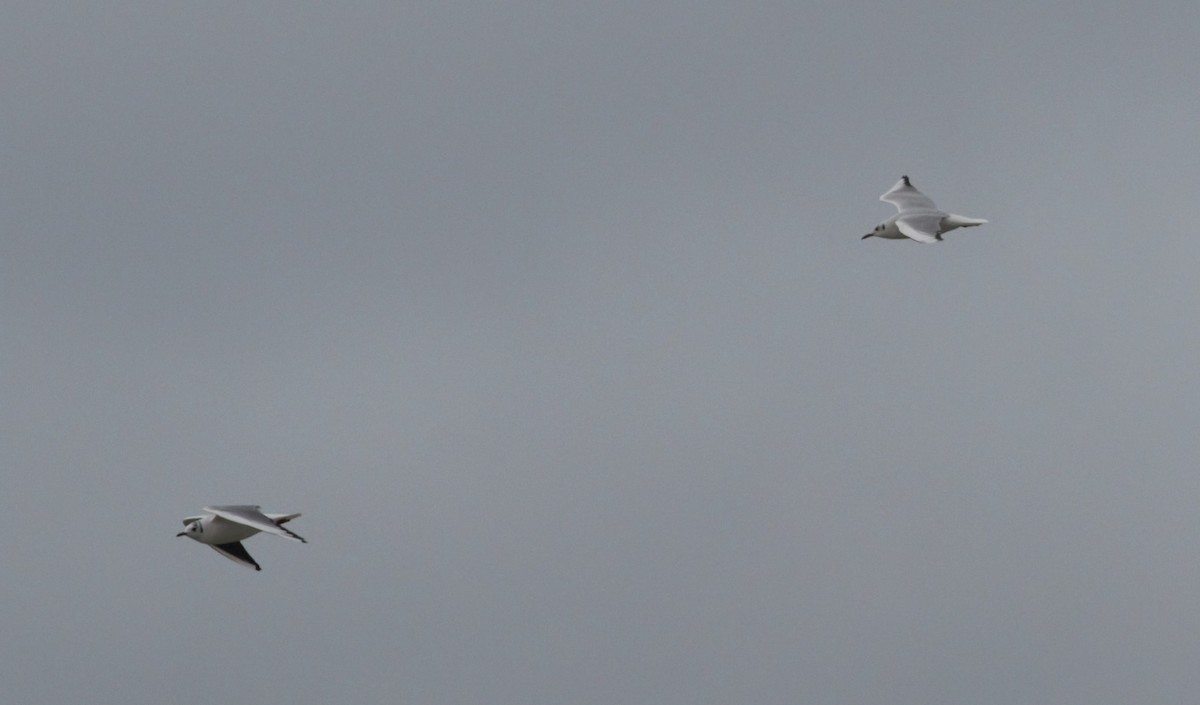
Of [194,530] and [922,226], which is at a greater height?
[922,226]

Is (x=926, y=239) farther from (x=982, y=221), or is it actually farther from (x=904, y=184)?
(x=904, y=184)

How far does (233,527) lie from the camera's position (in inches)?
5089

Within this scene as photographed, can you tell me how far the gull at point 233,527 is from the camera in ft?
404

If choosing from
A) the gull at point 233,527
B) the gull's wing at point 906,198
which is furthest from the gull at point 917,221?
the gull at point 233,527

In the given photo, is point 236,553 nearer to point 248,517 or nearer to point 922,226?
point 248,517

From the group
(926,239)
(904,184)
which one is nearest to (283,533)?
(926,239)

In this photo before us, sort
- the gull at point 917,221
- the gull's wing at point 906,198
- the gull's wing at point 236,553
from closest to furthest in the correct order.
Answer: the gull's wing at point 236,553
the gull at point 917,221
the gull's wing at point 906,198

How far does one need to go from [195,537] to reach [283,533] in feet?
47.1

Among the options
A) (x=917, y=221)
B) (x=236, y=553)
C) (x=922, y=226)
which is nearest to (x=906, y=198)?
(x=917, y=221)

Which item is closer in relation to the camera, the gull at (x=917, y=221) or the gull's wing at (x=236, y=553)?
the gull's wing at (x=236, y=553)

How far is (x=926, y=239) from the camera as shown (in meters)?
140

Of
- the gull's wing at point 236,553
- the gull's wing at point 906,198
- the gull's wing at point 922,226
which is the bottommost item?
the gull's wing at point 236,553

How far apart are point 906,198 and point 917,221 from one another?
9539 millimetres

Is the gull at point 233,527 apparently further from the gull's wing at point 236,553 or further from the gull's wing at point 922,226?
the gull's wing at point 922,226
